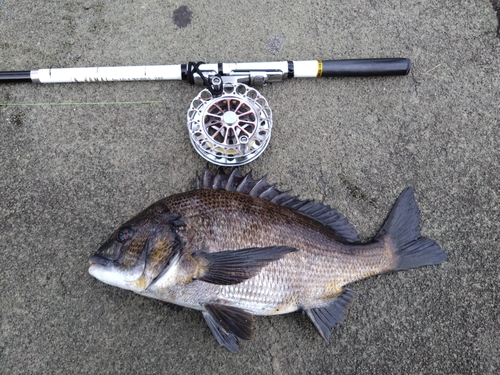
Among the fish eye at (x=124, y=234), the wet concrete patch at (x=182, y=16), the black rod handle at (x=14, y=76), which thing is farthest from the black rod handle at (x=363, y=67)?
the black rod handle at (x=14, y=76)

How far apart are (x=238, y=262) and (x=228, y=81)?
113 centimetres

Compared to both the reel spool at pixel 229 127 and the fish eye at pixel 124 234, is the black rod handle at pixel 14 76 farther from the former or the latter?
the fish eye at pixel 124 234

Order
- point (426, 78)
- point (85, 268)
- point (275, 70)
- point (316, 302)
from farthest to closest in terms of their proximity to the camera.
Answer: point (426, 78) < point (275, 70) < point (85, 268) < point (316, 302)

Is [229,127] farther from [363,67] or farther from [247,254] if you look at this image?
[363,67]

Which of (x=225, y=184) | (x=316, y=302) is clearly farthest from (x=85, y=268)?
(x=316, y=302)

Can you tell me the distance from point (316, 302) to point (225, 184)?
2.62ft

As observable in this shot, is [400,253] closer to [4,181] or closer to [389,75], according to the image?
[389,75]

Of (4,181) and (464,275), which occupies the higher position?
(4,181)

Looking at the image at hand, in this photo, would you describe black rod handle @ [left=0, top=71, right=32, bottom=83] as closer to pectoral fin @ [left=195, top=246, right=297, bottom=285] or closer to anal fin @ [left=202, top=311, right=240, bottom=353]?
pectoral fin @ [left=195, top=246, right=297, bottom=285]

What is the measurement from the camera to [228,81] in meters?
2.37

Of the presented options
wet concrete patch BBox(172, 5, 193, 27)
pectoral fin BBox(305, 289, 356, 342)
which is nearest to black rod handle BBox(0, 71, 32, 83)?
wet concrete patch BBox(172, 5, 193, 27)

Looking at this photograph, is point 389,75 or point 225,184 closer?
point 225,184

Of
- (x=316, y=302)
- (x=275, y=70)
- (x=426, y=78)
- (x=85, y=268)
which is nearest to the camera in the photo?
(x=316, y=302)

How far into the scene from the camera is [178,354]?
2.19 meters
